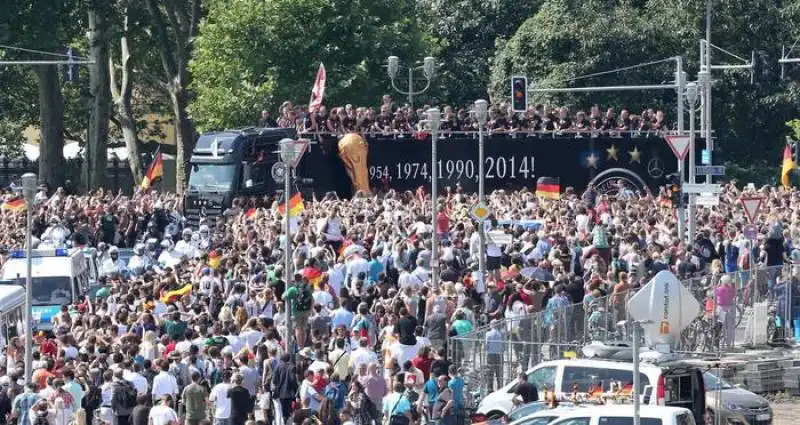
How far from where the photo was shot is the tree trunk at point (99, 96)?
214 feet

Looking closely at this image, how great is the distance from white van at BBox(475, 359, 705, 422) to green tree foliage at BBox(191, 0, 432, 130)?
37.3m

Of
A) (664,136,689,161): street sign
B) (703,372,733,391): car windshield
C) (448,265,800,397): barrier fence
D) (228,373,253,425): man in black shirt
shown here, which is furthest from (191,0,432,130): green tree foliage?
(228,373,253,425): man in black shirt

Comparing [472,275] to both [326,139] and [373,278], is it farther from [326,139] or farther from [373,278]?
[326,139]

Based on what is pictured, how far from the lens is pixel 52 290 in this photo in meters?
35.9

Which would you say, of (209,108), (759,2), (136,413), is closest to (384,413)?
(136,413)

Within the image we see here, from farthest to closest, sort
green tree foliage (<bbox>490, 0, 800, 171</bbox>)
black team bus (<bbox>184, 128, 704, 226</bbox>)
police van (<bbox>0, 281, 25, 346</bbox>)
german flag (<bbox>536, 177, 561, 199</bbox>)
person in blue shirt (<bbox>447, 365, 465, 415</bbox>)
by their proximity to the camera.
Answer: green tree foliage (<bbox>490, 0, 800, 171</bbox>) < black team bus (<bbox>184, 128, 704, 226</bbox>) < german flag (<bbox>536, 177, 561, 199</bbox>) < police van (<bbox>0, 281, 25, 346</bbox>) < person in blue shirt (<bbox>447, 365, 465, 415</bbox>)

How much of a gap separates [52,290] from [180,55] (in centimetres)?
3193

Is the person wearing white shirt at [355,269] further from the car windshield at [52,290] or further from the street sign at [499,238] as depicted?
the car windshield at [52,290]

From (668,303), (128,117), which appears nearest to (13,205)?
(128,117)

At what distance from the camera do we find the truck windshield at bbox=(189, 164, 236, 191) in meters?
47.0

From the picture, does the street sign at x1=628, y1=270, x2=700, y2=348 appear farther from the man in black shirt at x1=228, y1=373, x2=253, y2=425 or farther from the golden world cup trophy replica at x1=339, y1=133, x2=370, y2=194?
the golden world cup trophy replica at x1=339, y1=133, x2=370, y2=194

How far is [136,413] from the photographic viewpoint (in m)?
23.9

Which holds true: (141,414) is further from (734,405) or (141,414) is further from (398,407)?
(734,405)

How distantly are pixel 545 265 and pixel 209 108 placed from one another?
31251 millimetres
